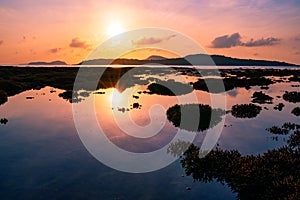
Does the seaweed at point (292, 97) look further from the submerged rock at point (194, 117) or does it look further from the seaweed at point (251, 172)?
the seaweed at point (251, 172)

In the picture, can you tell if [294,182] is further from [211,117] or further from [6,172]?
[211,117]

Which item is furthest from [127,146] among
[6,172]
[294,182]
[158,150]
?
[294,182]

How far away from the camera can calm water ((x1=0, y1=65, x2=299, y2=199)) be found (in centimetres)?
1302

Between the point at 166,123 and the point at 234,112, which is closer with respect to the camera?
the point at 166,123

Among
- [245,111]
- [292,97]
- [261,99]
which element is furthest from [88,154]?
[292,97]

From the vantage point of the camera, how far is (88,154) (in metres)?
18.3

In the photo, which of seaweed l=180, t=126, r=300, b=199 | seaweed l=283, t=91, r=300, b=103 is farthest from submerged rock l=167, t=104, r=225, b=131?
seaweed l=283, t=91, r=300, b=103

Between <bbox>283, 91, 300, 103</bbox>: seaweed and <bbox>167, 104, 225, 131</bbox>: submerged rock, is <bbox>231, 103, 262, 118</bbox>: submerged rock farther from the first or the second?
<bbox>283, 91, 300, 103</bbox>: seaweed

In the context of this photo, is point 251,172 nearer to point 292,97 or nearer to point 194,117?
point 194,117

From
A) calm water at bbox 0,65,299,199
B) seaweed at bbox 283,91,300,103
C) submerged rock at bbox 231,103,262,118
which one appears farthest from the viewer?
Answer: seaweed at bbox 283,91,300,103

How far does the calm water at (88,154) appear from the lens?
513 inches

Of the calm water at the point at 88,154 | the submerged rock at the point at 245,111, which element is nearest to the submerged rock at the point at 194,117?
the calm water at the point at 88,154

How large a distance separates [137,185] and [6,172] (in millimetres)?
7830

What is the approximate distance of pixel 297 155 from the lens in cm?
1580
